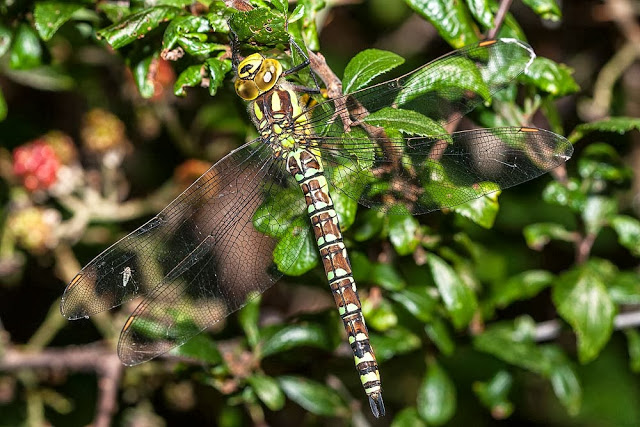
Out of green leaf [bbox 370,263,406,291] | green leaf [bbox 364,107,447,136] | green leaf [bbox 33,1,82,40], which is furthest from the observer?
green leaf [bbox 370,263,406,291]

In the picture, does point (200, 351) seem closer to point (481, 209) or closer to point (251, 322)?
point (251, 322)

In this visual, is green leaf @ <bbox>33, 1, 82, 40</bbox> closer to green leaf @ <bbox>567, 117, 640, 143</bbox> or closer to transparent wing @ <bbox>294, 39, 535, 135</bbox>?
transparent wing @ <bbox>294, 39, 535, 135</bbox>

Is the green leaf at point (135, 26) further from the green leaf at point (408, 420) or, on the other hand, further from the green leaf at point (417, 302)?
the green leaf at point (408, 420)

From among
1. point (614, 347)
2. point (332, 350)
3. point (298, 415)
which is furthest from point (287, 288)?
point (614, 347)

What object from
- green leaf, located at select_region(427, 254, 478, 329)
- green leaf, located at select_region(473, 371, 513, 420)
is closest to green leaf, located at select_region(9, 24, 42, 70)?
green leaf, located at select_region(427, 254, 478, 329)

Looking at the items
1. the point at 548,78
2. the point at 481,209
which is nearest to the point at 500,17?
the point at 548,78

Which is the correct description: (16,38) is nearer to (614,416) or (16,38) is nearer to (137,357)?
(137,357)
